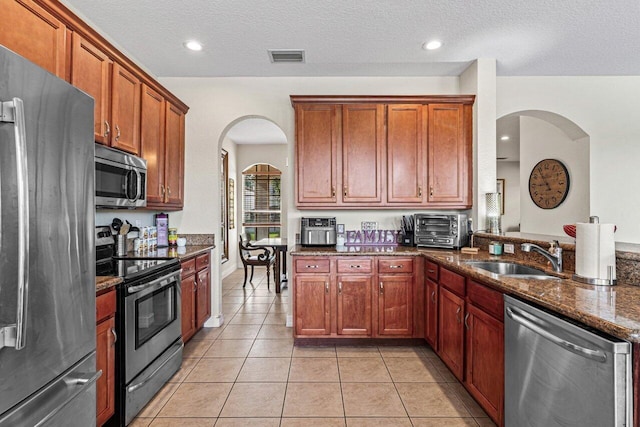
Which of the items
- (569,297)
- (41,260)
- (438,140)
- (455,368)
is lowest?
(455,368)

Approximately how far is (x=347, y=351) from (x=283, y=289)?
8.05 feet

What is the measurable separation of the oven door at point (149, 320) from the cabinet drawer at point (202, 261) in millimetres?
635

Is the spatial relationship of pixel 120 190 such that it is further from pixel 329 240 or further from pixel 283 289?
pixel 283 289

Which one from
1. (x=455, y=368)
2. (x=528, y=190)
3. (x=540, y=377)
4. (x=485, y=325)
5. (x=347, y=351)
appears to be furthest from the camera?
(x=528, y=190)

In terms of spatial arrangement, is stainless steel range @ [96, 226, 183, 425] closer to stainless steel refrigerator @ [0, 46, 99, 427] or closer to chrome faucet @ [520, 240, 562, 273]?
stainless steel refrigerator @ [0, 46, 99, 427]

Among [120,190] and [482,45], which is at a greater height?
[482,45]

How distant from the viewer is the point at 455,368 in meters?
2.40

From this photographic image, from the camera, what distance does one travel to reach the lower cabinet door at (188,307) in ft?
9.70

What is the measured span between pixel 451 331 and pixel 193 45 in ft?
10.9

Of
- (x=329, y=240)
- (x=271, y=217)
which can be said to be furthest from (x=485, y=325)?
(x=271, y=217)

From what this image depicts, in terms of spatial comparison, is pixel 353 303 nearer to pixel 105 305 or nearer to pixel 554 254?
pixel 554 254

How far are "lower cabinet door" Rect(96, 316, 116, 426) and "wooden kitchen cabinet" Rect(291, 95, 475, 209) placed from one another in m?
2.06

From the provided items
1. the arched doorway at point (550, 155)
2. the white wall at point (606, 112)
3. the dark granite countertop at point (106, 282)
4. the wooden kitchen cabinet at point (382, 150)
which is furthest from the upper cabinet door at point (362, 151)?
the dark granite countertop at point (106, 282)

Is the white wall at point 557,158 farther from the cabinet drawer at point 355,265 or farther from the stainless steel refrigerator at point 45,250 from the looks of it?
the stainless steel refrigerator at point 45,250
